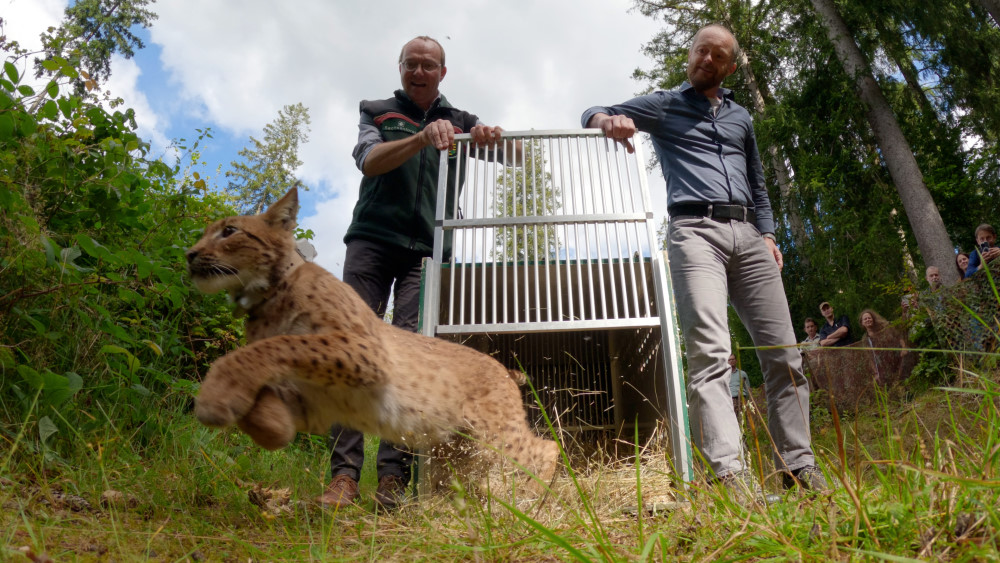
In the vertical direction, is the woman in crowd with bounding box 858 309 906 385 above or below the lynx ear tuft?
above

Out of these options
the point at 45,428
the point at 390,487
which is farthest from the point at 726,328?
the point at 45,428

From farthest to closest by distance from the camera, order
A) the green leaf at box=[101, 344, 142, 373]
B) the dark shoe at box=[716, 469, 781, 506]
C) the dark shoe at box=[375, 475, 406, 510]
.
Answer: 1. the dark shoe at box=[375, 475, 406, 510]
2. the green leaf at box=[101, 344, 142, 373]
3. the dark shoe at box=[716, 469, 781, 506]

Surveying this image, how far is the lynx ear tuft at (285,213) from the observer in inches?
151

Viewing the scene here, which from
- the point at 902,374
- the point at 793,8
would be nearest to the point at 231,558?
the point at 902,374

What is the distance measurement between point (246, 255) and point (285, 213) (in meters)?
0.43

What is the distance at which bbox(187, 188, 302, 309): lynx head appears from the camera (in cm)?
341

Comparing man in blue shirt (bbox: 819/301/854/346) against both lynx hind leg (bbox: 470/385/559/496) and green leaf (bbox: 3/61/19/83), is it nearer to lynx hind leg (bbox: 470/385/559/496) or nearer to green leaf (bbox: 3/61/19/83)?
lynx hind leg (bbox: 470/385/559/496)

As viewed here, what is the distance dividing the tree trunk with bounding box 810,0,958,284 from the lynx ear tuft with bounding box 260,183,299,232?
13987 millimetres

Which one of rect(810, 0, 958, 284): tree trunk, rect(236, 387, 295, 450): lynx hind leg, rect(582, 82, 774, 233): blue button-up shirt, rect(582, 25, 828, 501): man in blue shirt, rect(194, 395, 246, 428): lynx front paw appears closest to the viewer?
rect(194, 395, 246, 428): lynx front paw

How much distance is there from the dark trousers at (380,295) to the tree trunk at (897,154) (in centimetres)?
1275

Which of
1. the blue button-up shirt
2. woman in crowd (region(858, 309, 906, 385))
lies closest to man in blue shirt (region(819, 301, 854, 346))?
woman in crowd (region(858, 309, 906, 385))

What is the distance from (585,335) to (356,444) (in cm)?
281

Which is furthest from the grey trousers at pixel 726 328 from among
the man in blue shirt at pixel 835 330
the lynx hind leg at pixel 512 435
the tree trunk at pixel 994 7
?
the tree trunk at pixel 994 7

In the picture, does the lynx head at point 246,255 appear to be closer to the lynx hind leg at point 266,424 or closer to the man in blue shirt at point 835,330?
the lynx hind leg at point 266,424
